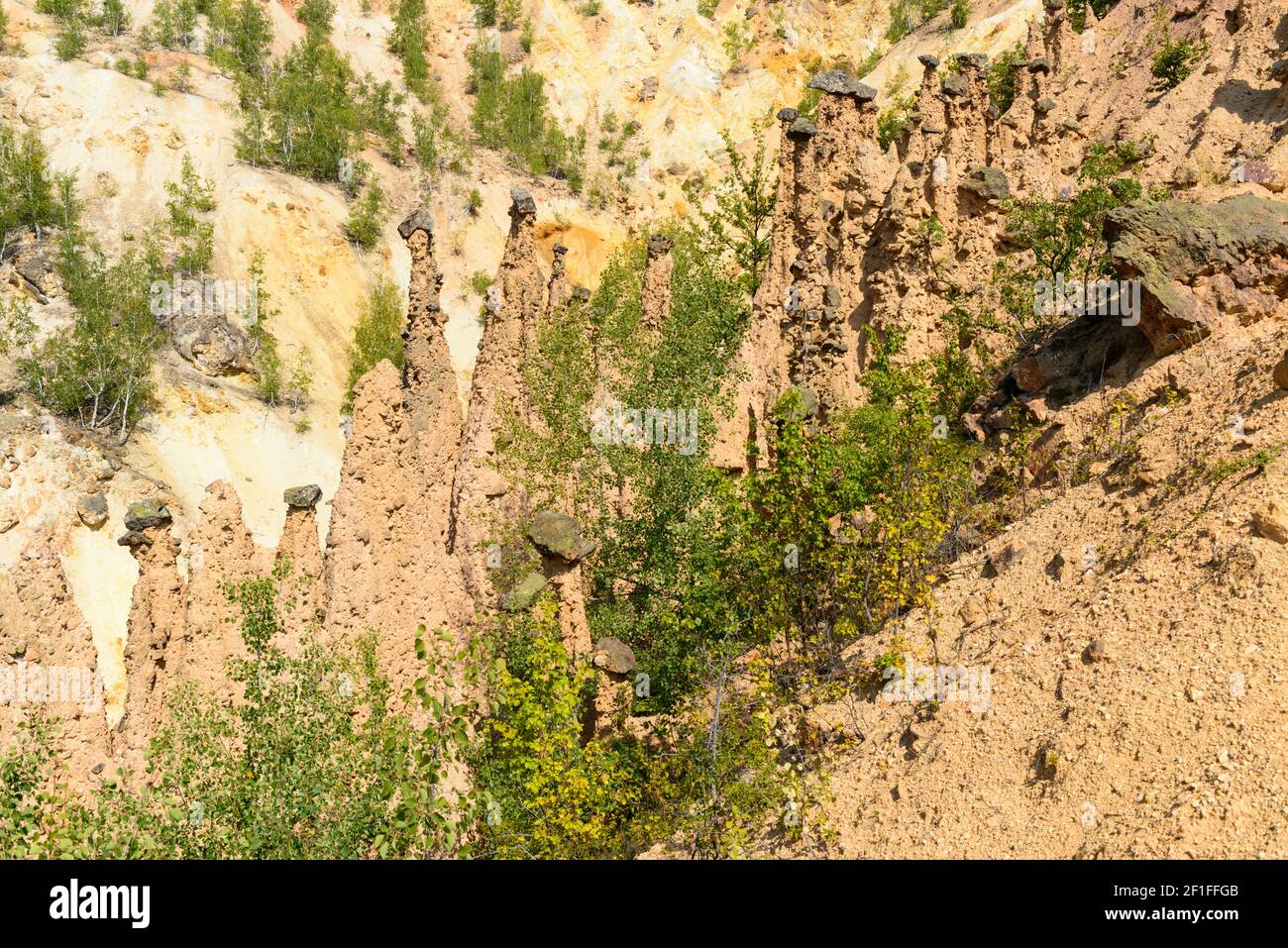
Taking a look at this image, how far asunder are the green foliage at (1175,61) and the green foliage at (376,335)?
2640 cm

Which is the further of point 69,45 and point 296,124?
point 296,124

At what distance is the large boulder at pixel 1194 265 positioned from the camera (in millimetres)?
17500

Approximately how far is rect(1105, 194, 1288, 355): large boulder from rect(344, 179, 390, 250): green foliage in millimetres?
34772

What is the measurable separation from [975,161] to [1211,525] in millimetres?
14600

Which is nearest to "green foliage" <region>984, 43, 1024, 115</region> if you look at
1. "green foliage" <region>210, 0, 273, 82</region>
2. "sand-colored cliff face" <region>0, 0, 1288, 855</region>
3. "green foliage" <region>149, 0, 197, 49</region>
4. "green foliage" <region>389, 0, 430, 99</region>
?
"sand-colored cliff face" <region>0, 0, 1288, 855</region>

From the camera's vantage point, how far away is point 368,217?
47.1 meters

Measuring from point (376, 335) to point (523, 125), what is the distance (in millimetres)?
20411

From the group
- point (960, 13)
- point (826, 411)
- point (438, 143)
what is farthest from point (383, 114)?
point (826, 411)

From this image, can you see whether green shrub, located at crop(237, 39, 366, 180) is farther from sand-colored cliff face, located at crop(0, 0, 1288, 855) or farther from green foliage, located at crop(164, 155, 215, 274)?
green foliage, located at crop(164, 155, 215, 274)

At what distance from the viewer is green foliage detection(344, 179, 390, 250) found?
46.5 meters

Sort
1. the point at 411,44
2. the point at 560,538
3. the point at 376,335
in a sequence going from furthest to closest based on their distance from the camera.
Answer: the point at 411,44
the point at 376,335
the point at 560,538

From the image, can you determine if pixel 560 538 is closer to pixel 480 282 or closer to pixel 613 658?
pixel 613 658
